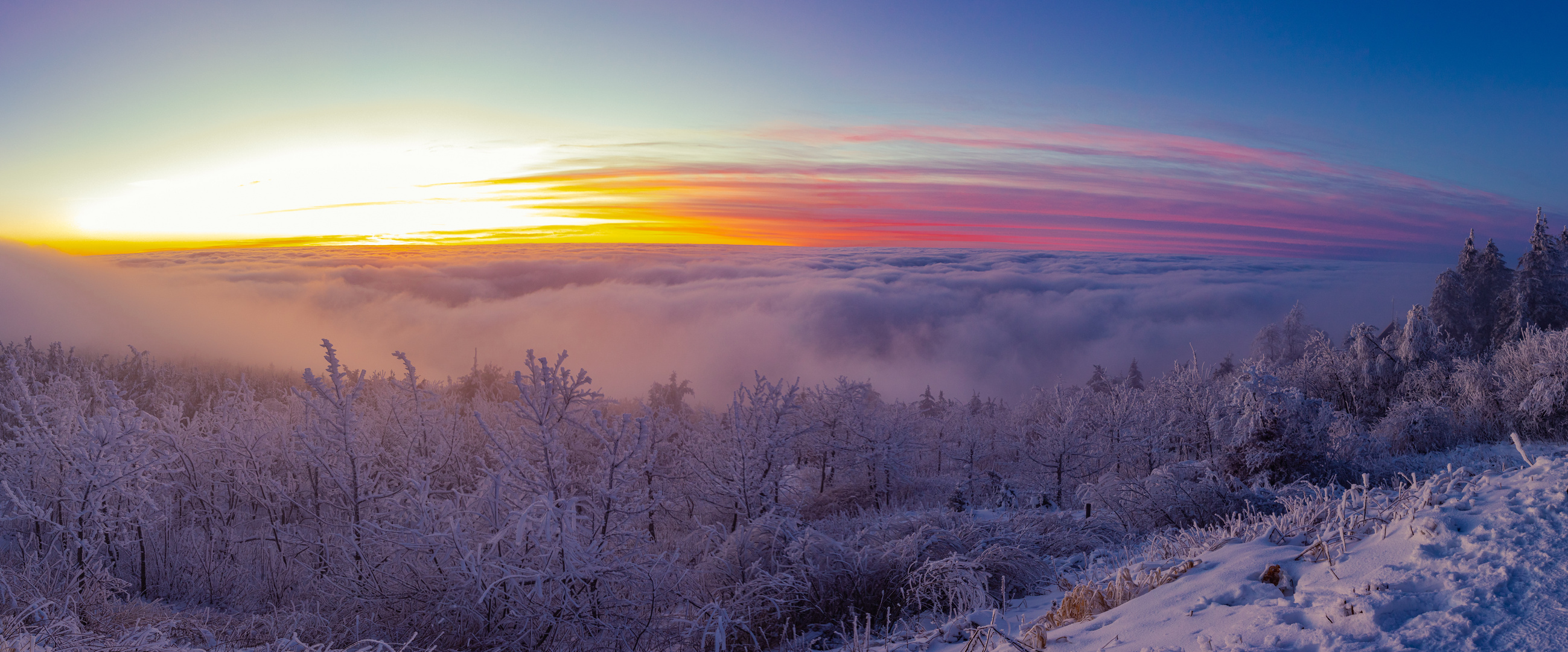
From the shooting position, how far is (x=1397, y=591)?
129 inches

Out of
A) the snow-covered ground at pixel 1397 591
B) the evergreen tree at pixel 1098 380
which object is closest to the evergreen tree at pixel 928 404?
the evergreen tree at pixel 1098 380

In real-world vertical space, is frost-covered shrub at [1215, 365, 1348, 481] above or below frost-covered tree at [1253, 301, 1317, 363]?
above

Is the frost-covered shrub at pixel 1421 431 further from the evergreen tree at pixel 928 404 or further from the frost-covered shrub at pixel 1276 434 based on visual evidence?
the evergreen tree at pixel 928 404

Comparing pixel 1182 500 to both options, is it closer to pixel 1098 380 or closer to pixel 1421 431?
pixel 1421 431

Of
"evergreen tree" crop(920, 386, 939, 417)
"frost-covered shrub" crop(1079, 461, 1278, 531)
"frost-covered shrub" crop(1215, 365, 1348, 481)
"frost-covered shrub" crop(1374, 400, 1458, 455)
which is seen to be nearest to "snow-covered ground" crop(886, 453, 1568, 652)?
"frost-covered shrub" crop(1079, 461, 1278, 531)

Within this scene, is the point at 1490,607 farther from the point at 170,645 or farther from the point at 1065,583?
the point at 170,645

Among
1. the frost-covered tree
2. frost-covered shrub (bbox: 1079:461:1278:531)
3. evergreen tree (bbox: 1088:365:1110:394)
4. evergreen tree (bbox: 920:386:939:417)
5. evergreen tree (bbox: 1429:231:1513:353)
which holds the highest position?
evergreen tree (bbox: 1429:231:1513:353)

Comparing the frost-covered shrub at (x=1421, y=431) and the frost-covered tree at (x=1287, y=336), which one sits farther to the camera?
the frost-covered tree at (x=1287, y=336)

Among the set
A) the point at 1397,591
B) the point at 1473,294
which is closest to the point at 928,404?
the point at 1473,294

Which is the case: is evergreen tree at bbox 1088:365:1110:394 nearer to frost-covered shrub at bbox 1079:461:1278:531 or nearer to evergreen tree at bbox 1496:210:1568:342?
Result: evergreen tree at bbox 1496:210:1568:342

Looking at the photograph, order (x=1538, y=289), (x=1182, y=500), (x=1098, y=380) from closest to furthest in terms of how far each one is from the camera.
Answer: (x=1182, y=500), (x=1538, y=289), (x=1098, y=380)

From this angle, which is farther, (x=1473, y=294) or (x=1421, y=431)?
(x=1473, y=294)

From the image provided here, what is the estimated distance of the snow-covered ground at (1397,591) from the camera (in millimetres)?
2930

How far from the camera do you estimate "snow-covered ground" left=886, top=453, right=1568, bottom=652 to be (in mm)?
2930
